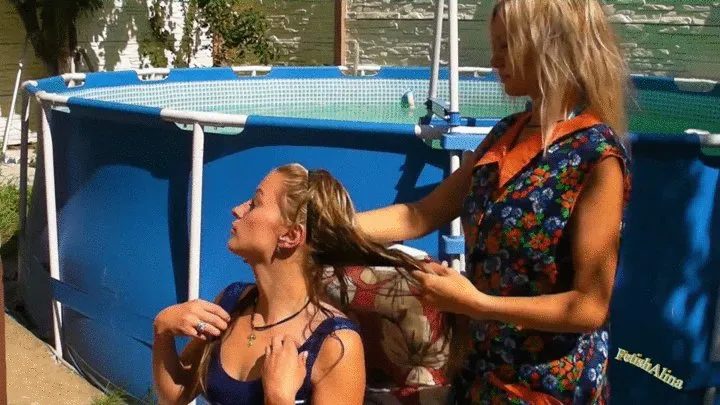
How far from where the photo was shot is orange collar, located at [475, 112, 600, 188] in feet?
6.36

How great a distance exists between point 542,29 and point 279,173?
66cm

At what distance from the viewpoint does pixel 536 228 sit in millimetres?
1919

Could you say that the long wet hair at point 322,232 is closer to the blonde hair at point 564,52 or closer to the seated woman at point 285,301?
the seated woman at point 285,301

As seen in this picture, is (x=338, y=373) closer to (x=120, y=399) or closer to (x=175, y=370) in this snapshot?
(x=175, y=370)

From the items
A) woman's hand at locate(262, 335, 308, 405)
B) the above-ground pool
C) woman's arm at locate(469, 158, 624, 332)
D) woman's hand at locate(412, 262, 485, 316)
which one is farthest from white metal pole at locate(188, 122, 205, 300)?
woman's arm at locate(469, 158, 624, 332)

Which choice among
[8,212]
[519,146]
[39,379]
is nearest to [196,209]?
[39,379]

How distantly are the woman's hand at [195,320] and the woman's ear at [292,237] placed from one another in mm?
206

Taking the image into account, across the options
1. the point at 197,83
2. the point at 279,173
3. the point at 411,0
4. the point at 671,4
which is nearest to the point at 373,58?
the point at 411,0

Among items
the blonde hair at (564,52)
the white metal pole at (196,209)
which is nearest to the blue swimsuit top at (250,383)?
the blonde hair at (564,52)

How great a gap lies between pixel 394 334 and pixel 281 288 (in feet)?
1.15

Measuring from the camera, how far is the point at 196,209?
160 inches

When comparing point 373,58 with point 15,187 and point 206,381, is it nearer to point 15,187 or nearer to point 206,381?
point 15,187

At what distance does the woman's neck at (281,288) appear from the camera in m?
2.15

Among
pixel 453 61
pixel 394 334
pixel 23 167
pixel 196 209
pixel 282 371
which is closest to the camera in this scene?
pixel 282 371
